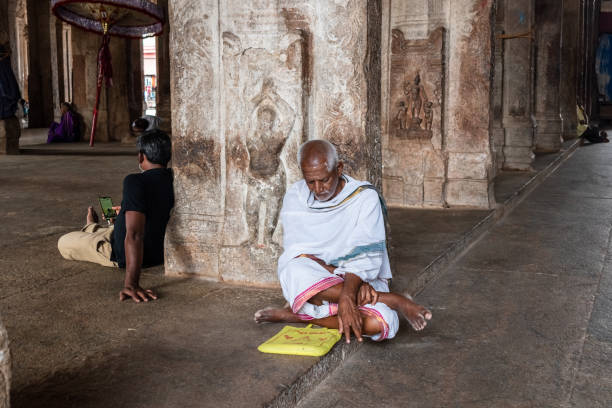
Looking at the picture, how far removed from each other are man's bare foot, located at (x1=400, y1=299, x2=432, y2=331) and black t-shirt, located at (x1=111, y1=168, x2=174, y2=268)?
5.28ft

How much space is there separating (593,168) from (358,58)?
8286 millimetres

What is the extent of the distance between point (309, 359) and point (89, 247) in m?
2.09

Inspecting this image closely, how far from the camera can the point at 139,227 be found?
12.4 feet

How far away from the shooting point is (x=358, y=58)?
3670 mm

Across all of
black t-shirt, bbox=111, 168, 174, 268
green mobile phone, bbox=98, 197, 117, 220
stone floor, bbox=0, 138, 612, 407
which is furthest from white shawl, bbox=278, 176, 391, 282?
green mobile phone, bbox=98, 197, 117, 220

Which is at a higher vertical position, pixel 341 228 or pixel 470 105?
pixel 470 105

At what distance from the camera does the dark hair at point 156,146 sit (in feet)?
13.6

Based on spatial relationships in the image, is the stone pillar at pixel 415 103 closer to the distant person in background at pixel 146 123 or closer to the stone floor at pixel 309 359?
the stone floor at pixel 309 359

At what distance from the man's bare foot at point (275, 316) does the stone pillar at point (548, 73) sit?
10.1 m

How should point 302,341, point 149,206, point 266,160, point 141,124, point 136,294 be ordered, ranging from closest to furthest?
point 302,341
point 136,294
point 266,160
point 149,206
point 141,124

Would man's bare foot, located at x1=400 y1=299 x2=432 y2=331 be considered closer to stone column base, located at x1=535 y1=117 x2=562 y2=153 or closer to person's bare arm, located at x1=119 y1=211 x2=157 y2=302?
person's bare arm, located at x1=119 y1=211 x2=157 y2=302

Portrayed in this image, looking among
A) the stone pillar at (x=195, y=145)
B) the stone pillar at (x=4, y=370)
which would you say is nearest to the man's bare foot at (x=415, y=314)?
the stone pillar at (x=195, y=145)

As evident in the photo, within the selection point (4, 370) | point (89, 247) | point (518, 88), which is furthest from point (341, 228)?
point (518, 88)

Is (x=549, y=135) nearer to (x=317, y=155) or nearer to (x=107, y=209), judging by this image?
(x=107, y=209)
